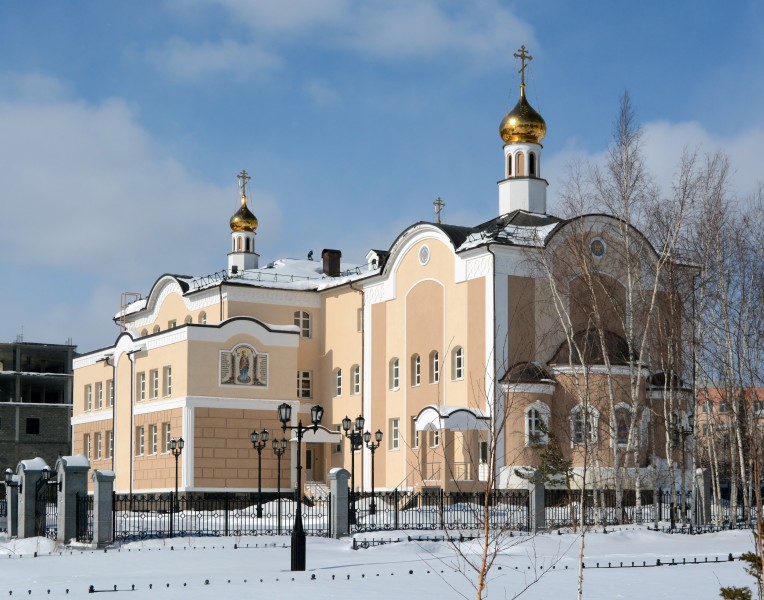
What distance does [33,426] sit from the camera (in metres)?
69.9

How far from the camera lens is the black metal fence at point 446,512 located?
87.5ft

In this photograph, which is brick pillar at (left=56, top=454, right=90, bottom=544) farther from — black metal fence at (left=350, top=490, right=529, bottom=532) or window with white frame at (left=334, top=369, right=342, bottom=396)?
window with white frame at (left=334, top=369, right=342, bottom=396)

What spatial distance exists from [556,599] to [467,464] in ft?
68.2

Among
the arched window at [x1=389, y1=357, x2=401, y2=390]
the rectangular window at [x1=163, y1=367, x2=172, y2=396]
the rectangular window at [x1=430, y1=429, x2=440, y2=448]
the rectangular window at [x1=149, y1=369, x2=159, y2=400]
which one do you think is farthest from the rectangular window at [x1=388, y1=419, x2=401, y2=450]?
the rectangular window at [x1=149, y1=369, x2=159, y2=400]

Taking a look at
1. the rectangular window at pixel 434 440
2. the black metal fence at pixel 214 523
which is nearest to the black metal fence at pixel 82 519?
the black metal fence at pixel 214 523

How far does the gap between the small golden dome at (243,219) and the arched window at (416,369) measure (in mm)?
13112

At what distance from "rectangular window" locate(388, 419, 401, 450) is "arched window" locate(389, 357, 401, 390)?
43.9 inches

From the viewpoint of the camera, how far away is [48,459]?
6988 centimetres

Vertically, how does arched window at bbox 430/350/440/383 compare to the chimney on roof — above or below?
below

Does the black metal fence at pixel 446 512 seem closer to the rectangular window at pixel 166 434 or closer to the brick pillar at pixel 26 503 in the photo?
the brick pillar at pixel 26 503

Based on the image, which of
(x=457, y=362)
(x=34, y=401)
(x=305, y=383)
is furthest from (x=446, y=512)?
(x=34, y=401)

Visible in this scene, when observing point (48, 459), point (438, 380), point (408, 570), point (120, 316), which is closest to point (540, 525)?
point (408, 570)

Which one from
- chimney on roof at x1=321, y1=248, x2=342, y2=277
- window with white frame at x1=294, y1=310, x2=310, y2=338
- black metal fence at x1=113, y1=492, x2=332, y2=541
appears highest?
chimney on roof at x1=321, y1=248, x2=342, y2=277

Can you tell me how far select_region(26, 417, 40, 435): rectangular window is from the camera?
69750mm
